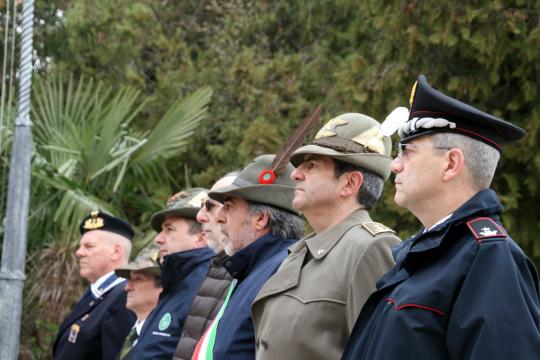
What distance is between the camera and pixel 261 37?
16.5 m

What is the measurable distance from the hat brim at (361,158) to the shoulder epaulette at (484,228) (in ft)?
4.10

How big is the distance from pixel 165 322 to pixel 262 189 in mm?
1255

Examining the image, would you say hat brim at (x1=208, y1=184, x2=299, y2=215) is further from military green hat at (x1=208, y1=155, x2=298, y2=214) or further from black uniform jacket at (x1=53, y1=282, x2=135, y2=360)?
black uniform jacket at (x1=53, y1=282, x2=135, y2=360)

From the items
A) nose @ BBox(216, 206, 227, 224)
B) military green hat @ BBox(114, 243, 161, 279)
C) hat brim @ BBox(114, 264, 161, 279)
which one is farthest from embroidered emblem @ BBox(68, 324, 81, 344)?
nose @ BBox(216, 206, 227, 224)

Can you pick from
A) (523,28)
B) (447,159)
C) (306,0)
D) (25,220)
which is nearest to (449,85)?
(523,28)

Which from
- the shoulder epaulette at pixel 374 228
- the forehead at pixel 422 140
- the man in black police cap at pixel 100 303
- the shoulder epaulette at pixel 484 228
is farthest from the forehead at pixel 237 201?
the man in black police cap at pixel 100 303

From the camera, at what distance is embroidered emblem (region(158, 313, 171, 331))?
6.06 m

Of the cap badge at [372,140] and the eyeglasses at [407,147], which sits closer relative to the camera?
the eyeglasses at [407,147]

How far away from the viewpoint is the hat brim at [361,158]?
14.7 ft

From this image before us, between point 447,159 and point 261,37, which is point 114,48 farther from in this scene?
point 447,159

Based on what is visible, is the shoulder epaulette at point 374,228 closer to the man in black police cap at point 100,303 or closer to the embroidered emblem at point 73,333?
the man in black police cap at point 100,303

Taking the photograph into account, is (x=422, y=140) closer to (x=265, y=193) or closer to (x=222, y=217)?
(x=265, y=193)

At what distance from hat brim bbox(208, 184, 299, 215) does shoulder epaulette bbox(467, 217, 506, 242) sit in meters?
2.04

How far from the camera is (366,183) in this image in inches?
180
